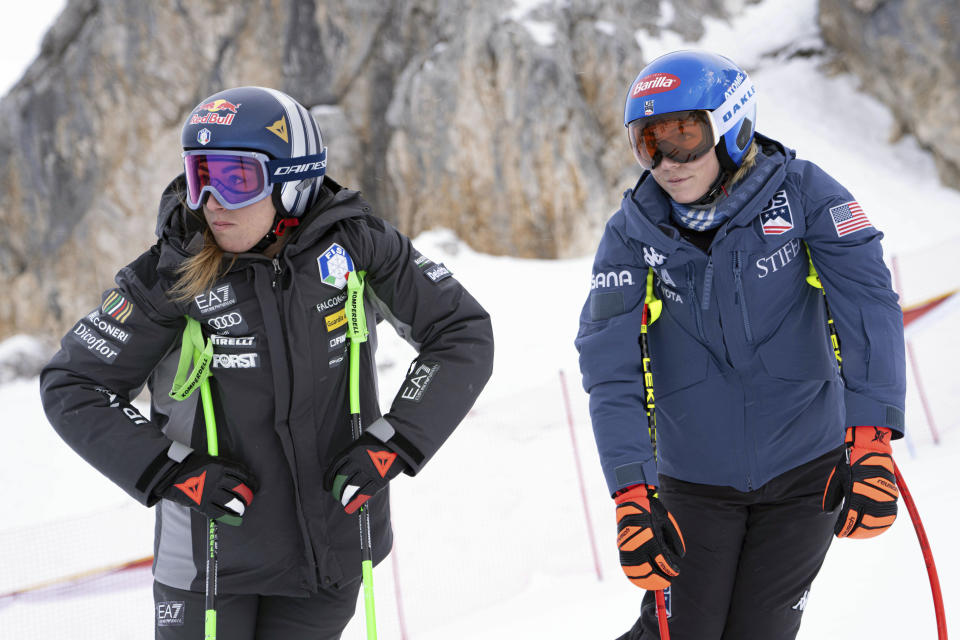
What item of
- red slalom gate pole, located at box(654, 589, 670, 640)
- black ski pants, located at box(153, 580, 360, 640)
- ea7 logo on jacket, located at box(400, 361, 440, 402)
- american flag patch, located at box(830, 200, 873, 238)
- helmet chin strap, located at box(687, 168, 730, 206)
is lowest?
red slalom gate pole, located at box(654, 589, 670, 640)

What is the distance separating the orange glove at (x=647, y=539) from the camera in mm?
2326

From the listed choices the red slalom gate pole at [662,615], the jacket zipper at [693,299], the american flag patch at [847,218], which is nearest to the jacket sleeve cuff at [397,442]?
the red slalom gate pole at [662,615]

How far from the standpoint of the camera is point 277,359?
2264 millimetres

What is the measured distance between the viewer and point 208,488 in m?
2.17

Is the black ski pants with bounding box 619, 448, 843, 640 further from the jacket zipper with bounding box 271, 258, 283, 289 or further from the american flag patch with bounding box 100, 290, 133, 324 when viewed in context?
the american flag patch with bounding box 100, 290, 133, 324

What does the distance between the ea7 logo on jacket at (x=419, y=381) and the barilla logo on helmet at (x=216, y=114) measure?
0.97 m

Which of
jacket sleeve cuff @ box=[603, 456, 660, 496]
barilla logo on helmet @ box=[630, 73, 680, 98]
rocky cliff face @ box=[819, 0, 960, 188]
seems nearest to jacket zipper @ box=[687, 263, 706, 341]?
jacket sleeve cuff @ box=[603, 456, 660, 496]

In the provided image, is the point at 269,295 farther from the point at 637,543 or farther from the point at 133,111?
the point at 133,111

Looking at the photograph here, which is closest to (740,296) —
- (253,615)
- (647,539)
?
(647,539)

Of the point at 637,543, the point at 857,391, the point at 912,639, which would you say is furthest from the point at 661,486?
the point at 912,639

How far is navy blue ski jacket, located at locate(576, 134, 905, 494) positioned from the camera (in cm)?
246

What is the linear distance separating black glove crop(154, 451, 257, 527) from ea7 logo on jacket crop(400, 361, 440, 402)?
1.79ft

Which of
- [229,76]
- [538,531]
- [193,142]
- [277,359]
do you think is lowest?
[538,531]

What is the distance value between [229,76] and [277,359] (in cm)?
1889
